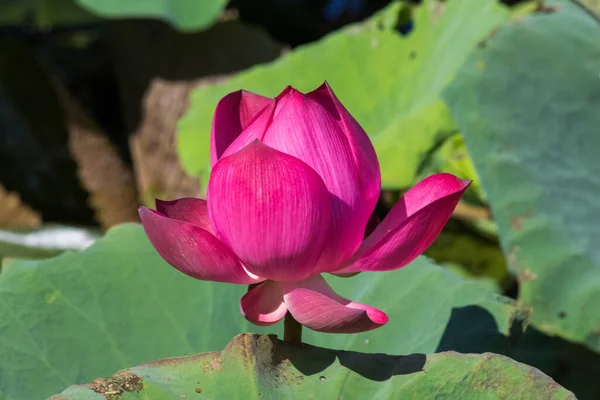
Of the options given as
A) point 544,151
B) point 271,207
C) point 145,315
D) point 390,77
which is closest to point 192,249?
point 271,207

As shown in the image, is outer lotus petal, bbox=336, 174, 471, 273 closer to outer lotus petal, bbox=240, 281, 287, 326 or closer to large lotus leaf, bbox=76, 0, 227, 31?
outer lotus petal, bbox=240, 281, 287, 326

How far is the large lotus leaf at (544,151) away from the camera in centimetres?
106

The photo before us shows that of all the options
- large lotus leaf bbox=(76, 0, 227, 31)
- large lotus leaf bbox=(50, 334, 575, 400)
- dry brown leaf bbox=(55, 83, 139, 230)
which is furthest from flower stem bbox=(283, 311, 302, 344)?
dry brown leaf bbox=(55, 83, 139, 230)

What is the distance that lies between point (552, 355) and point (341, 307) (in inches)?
40.0

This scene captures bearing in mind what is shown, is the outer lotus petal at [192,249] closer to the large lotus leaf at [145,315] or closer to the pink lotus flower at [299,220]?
the pink lotus flower at [299,220]

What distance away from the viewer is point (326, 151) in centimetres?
56

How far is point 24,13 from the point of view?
304cm

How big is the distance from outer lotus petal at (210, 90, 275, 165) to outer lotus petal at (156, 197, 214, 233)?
1.7 inches

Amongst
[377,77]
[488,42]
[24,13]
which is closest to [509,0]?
[377,77]

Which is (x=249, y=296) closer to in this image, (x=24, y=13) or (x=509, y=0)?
(x=509, y=0)

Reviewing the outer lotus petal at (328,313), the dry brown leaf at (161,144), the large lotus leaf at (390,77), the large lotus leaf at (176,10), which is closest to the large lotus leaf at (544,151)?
the large lotus leaf at (390,77)

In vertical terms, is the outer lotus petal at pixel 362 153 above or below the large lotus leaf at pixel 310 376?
above

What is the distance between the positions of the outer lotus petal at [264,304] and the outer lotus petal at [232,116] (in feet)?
0.41

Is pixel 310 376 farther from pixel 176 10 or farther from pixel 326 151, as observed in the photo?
pixel 176 10
